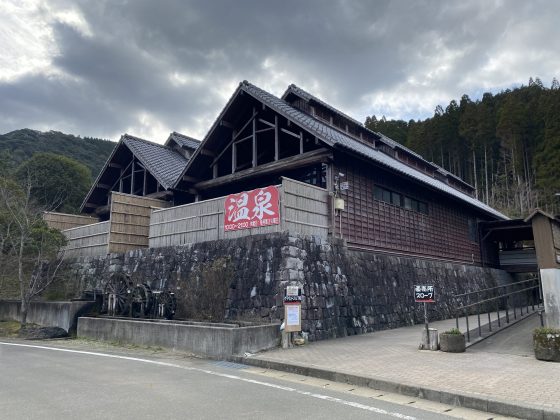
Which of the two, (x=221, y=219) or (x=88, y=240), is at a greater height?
(x=221, y=219)

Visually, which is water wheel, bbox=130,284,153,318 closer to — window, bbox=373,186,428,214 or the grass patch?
the grass patch

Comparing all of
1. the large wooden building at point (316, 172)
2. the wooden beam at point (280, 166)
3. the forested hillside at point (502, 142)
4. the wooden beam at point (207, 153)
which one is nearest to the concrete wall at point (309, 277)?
the large wooden building at point (316, 172)

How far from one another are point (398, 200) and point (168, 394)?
12.9 m

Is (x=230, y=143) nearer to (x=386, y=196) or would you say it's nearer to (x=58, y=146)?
(x=386, y=196)

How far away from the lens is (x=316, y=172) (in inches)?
575

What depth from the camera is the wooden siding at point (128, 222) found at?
16.1 m

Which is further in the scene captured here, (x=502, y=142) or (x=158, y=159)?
(x=502, y=142)

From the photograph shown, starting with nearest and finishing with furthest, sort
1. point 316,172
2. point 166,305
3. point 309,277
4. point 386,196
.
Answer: point 309,277, point 166,305, point 316,172, point 386,196

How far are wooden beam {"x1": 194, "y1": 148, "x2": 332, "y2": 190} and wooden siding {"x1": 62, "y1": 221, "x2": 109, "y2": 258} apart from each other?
4.50 meters

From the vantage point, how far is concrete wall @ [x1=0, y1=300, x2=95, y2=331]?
1376 cm

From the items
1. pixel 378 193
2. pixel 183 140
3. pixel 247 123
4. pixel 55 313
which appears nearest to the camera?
pixel 55 313

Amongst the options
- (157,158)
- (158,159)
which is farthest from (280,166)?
(157,158)

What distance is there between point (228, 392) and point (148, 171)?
51.2ft

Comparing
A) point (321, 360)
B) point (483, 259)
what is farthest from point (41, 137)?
point (321, 360)
